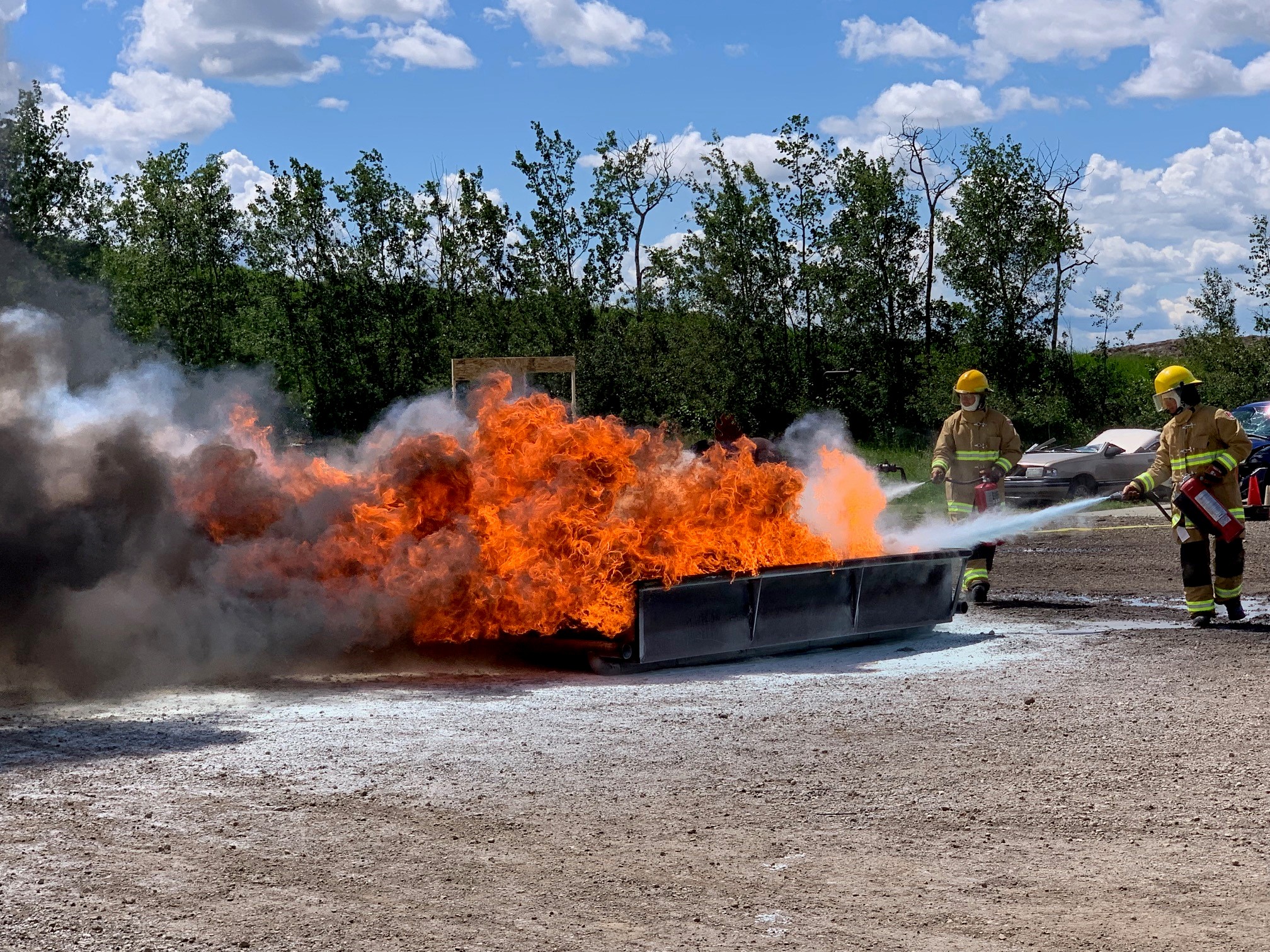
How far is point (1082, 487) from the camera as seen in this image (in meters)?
24.2

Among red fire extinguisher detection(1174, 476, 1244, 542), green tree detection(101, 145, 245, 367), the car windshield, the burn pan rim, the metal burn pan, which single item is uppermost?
green tree detection(101, 145, 245, 367)

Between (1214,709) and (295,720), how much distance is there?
204 inches

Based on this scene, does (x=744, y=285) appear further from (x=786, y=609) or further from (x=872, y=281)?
(x=786, y=609)

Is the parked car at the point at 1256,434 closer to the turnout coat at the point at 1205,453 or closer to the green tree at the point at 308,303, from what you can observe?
the turnout coat at the point at 1205,453

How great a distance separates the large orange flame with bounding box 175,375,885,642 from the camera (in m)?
8.49

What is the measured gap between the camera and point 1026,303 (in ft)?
111

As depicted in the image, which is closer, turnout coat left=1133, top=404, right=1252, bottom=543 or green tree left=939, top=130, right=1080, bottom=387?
turnout coat left=1133, top=404, right=1252, bottom=543

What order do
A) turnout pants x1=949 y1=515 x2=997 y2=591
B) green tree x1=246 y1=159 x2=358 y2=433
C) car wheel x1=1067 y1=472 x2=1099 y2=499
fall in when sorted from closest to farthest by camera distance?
turnout pants x1=949 y1=515 x2=997 y2=591 → car wheel x1=1067 y1=472 x2=1099 y2=499 → green tree x1=246 y1=159 x2=358 y2=433

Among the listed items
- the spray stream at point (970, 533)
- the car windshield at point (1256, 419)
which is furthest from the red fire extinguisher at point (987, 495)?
the car windshield at point (1256, 419)

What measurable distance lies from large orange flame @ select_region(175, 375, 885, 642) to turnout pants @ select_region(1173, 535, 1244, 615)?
386cm

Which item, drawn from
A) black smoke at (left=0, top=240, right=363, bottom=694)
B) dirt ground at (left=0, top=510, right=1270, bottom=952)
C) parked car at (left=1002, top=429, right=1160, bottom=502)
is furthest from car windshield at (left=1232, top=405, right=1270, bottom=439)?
black smoke at (left=0, top=240, right=363, bottom=694)

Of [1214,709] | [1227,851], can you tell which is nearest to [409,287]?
[1214,709]

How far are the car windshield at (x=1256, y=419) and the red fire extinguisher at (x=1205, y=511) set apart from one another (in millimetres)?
13601

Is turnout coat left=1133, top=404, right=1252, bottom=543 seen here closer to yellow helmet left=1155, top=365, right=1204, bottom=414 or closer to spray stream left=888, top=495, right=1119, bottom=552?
yellow helmet left=1155, top=365, right=1204, bottom=414
